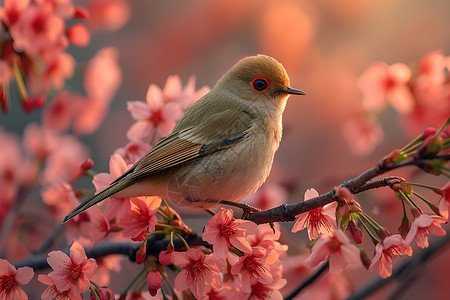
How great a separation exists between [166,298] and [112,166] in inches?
23.1

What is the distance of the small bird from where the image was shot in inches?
79.9

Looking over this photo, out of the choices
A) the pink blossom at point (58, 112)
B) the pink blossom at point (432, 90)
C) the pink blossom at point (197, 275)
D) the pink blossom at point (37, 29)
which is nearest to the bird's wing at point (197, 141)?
the pink blossom at point (197, 275)

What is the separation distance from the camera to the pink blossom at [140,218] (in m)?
1.85

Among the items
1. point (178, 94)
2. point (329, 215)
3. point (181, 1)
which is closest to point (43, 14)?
point (178, 94)

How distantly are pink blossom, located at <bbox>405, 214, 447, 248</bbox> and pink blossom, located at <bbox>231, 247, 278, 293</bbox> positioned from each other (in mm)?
505

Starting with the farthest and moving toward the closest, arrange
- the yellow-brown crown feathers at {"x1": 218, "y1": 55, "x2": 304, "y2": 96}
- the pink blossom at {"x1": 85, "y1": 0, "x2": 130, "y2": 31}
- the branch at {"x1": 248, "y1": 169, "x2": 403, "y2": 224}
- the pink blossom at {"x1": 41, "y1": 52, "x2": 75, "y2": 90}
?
the pink blossom at {"x1": 85, "y1": 0, "x2": 130, "y2": 31}, the pink blossom at {"x1": 41, "y1": 52, "x2": 75, "y2": 90}, the yellow-brown crown feathers at {"x1": 218, "y1": 55, "x2": 304, "y2": 96}, the branch at {"x1": 248, "y1": 169, "x2": 403, "y2": 224}

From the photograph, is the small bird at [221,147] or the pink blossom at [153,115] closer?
the small bird at [221,147]

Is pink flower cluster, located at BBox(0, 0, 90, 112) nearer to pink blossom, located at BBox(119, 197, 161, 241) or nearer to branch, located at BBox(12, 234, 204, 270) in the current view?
branch, located at BBox(12, 234, 204, 270)

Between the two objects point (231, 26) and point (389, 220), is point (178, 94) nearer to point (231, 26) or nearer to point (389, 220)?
point (389, 220)

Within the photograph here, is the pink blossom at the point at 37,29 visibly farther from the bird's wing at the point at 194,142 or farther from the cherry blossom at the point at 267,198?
the cherry blossom at the point at 267,198

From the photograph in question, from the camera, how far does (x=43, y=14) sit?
93.9 inches

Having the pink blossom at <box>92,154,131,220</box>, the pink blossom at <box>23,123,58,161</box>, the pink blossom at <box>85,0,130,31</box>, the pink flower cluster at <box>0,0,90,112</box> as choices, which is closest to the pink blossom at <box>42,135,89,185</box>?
the pink blossom at <box>23,123,58,161</box>

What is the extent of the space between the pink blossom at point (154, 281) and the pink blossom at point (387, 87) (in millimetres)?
2109

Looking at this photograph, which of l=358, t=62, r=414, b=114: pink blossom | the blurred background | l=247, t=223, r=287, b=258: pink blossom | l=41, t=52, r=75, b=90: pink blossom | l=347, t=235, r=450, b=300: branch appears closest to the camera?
A: l=247, t=223, r=287, b=258: pink blossom
